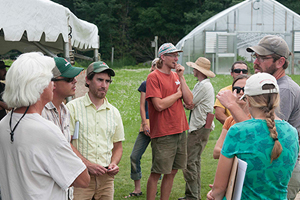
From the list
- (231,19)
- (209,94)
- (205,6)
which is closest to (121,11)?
(205,6)

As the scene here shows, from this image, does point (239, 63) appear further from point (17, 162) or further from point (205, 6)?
point (205, 6)

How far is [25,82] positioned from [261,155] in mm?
1475

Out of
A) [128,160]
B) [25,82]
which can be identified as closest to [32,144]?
[25,82]

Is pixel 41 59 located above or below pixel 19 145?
above

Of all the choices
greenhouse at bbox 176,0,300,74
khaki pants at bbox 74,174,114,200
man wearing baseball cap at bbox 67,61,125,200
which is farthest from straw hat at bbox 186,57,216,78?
greenhouse at bbox 176,0,300,74

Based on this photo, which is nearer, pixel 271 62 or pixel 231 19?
pixel 271 62

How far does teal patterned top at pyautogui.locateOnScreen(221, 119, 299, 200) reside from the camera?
2160 millimetres

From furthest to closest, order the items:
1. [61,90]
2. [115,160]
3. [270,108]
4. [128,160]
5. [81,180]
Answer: [128,160], [115,160], [61,90], [270,108], [81,180]

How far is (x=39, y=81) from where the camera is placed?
1990 millimetres

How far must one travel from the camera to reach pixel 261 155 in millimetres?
2160

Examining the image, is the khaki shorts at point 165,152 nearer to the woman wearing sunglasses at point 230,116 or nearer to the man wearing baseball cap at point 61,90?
the woman wearing sunglasses at point 230,116

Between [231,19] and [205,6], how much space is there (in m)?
22.5

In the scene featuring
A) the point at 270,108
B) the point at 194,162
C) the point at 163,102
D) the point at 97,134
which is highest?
the point at 270,108

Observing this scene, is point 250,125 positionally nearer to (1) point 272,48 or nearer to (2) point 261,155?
(2) point 261,155
